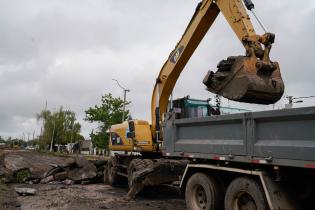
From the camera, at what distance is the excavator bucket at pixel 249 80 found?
7.48m

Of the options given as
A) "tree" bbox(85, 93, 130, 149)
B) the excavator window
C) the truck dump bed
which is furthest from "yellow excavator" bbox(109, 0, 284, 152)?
"tree" bbox(85, 93, 130, 149)

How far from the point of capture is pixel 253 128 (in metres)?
6.36

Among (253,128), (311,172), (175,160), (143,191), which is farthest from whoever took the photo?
(143,191)

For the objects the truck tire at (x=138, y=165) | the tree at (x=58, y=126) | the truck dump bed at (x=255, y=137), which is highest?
the tree at (x=58, y=126)

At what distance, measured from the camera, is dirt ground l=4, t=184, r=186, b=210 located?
10.4 meters

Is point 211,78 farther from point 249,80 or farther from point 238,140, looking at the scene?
point 238,140

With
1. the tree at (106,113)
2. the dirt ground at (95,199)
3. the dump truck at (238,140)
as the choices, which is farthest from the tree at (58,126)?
the dump truck at (238,140)

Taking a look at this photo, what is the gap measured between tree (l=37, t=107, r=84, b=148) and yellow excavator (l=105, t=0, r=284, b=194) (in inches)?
2800

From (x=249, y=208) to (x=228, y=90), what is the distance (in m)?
2.49

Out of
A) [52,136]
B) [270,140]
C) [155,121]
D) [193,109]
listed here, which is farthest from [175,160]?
[52,136]

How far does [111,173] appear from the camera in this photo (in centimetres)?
1583

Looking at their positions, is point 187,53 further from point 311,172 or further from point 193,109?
point 311,172

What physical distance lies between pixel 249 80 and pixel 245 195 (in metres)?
2.14

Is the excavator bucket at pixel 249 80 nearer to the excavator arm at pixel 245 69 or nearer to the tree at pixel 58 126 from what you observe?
the excavator arm at pixel 245 69
